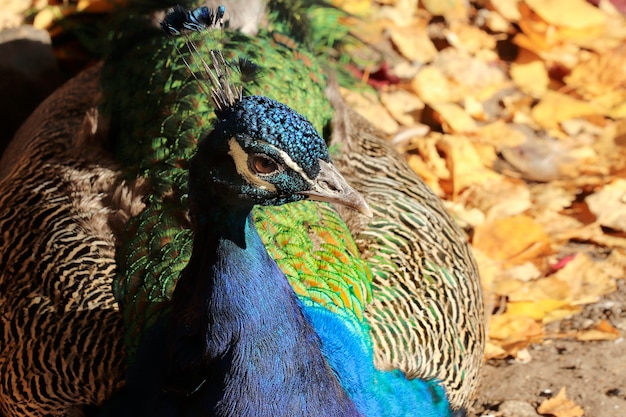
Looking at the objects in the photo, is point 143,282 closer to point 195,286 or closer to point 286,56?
point 195,286

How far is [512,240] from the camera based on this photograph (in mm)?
3275

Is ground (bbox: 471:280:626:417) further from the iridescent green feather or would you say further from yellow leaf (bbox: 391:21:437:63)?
yellow leaf (bbox: 391:21:437:63)

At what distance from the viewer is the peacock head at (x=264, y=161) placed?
1.62m

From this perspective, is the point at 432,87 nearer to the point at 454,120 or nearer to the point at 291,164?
the point at 454,120

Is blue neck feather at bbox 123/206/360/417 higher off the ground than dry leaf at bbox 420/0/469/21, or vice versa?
blue neck feather at bbox 123/206/360/417

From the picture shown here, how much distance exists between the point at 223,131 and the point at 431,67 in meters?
2.66

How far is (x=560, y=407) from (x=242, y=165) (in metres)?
1.43

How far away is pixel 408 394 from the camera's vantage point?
2.19 metres

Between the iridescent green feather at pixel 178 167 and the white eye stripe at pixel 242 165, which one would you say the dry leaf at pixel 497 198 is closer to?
the iridescent green feather at pixel 178 167

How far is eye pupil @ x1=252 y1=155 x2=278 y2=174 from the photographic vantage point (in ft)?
5.39

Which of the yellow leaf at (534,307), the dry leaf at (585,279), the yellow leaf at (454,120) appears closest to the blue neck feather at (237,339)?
the yellow leaf at (534,307)

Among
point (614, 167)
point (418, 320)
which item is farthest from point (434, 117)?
point (418, 320)

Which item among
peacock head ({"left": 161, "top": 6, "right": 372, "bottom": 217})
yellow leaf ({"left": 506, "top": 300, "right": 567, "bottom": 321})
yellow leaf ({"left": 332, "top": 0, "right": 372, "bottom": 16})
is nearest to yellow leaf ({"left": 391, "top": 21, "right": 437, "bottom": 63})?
yellow leaf ({"left": 332, "top": 0, "right": 372, "bottom": 16})

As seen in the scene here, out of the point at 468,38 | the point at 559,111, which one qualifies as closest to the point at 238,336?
the point at 559,111
